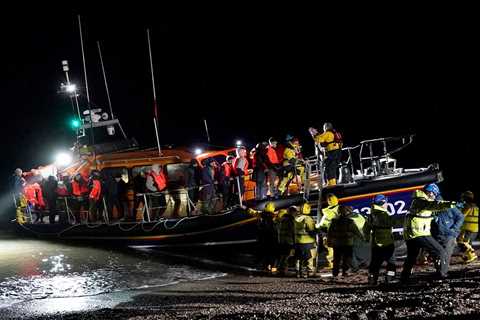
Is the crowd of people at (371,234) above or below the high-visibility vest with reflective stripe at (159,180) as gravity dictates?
below

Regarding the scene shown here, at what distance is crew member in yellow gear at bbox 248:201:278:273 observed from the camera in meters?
9.57

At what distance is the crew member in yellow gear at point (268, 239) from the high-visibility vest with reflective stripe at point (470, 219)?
9.64ft

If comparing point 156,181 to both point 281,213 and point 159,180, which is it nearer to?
point 159,180

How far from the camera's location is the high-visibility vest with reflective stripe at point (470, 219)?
29.8ft

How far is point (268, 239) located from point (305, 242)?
84cm

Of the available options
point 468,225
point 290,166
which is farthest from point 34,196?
point 468,225

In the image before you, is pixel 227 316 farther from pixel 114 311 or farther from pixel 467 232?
pixel 467 232

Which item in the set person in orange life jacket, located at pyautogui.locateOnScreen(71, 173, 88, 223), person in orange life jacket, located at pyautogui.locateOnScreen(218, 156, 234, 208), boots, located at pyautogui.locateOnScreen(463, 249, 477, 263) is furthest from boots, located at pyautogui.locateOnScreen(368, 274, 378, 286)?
person in orange life jacket, located at pyautogui.locateOnScreen(71, 173, 88, 223)

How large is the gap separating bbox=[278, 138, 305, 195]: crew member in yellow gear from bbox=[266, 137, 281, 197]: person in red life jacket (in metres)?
0.15

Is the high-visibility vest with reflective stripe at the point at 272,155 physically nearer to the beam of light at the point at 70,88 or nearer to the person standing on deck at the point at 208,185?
the person standing on deck at the point at 208,185

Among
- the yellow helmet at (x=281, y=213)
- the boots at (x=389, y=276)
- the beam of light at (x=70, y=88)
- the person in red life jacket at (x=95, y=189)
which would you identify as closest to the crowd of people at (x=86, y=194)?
the person in red life jacket at (x=95, y=189)

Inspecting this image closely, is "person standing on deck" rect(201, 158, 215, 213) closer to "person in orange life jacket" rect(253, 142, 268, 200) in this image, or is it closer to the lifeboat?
the lifeboat

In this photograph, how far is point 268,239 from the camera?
959 cm

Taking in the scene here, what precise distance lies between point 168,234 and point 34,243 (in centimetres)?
421
